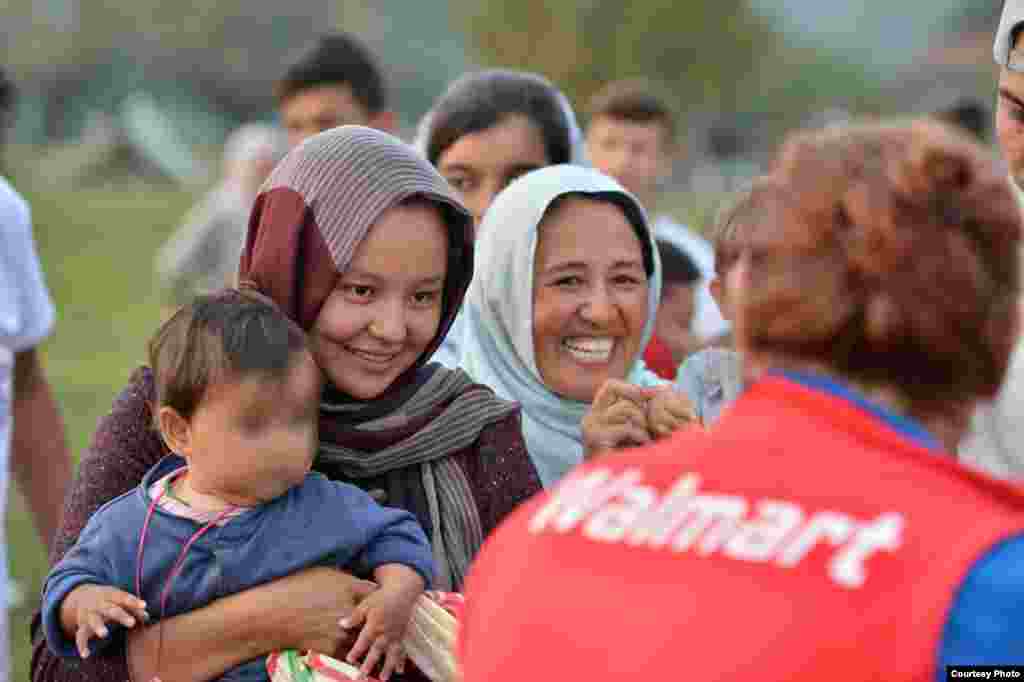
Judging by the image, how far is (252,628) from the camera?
9.05 ft

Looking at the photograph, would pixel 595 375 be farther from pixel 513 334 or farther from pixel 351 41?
pixel 351 41

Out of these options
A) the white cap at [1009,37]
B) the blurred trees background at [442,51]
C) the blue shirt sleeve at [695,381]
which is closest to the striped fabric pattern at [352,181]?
the blue shirt sleeve at [695,381]

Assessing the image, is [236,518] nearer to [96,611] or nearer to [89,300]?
[96,611]

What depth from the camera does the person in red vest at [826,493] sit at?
1591 millimetres

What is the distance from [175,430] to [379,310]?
0.47 m

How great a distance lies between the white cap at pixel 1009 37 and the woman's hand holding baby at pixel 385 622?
1774 mm

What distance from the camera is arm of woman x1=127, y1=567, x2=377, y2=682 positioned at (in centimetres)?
275

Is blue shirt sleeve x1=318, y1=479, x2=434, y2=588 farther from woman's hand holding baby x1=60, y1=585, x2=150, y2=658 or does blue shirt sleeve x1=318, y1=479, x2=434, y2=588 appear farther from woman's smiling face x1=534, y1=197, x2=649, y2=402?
woman's smiling face x1=534, y1=197, x2=649, y2=402

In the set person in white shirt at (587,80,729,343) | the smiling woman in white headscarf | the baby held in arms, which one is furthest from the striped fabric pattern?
person in white shirt at (587,80,729,343)

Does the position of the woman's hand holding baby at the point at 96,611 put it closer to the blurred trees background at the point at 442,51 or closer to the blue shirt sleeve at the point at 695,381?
the blue shirt sleeve at the point at 695,381

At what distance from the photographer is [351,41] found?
25.2ft

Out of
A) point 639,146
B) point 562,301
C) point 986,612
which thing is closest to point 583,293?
point 562,301

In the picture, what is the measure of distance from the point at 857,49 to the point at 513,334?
29859 mm

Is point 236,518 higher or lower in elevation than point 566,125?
lower
